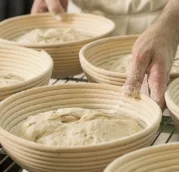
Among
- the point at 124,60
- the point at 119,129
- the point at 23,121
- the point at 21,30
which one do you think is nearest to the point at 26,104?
the point at 23,121

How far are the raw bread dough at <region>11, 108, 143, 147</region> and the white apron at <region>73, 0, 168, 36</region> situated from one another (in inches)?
25.2

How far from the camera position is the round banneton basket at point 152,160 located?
0.75 m

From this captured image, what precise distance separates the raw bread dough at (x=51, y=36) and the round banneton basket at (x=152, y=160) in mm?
709

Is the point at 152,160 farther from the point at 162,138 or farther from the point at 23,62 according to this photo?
the point at 23,62

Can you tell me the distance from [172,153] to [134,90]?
24 centimetres

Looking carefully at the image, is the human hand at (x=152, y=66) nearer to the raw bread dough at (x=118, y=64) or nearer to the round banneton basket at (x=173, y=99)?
the round banneton basket at (x=173, y=99)

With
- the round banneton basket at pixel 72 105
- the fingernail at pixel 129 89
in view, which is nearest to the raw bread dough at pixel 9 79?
the round banneton basket at pixel 72 105

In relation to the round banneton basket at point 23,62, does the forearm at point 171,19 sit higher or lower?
higher

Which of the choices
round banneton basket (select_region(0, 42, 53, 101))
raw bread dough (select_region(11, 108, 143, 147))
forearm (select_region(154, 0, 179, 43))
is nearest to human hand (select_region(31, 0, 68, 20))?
round banneton basket (select_region(0, 42, 53, 101))

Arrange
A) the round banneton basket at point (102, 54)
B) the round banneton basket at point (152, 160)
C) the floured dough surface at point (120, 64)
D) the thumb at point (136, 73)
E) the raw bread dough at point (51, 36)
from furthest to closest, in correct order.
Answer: the raw bread dough at point (51, 36)
the floured dough surface at point (120, 64)
the round banneton basket at point (102, 54)
the thumb at point (136, 73)
the round banneton basket at point (152, 160)

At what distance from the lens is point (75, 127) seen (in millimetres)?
923

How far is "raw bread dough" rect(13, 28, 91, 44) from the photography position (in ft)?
4.72

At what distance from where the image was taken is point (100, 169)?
0.80m

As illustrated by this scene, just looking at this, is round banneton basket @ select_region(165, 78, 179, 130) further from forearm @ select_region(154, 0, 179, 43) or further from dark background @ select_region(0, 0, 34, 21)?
dark background @ select_region(0, 0, 34, 21)
